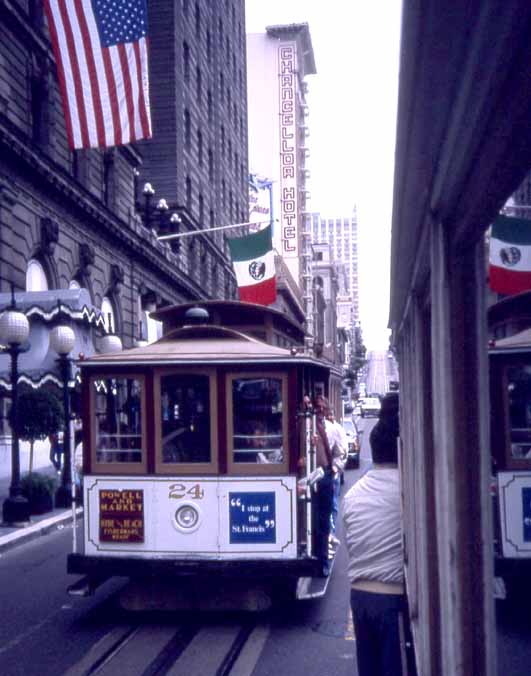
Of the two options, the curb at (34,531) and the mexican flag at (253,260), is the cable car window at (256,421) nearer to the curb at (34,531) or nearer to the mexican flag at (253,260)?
the curb at (34,531)

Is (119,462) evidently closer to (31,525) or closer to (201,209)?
(31,525)

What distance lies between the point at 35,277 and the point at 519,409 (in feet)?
78.7

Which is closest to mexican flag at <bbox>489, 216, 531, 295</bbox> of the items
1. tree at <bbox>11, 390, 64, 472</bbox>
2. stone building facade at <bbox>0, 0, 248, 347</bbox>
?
tree at <bbox>11, 390, 64, 472</bbox>

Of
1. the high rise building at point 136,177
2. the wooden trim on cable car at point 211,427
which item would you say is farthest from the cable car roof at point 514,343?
the high rise building at point 136,177

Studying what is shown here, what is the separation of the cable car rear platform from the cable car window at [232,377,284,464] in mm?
960

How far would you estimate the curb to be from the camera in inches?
550

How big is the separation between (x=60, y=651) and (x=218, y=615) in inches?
72.6

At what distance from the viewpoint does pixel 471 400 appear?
271 centimetres

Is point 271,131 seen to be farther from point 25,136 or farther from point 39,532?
point 39,532

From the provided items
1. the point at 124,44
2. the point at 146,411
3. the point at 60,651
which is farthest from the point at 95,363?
the point at 124,44

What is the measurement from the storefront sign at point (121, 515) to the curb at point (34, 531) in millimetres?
5440

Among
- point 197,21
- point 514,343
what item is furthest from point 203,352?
point 197,21

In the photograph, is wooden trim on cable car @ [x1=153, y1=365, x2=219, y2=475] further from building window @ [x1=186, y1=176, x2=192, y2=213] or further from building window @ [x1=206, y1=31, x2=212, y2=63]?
building window @ [x1=206, y1=31, x2=212, y2=63]

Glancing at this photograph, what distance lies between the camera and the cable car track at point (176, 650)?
727cm
